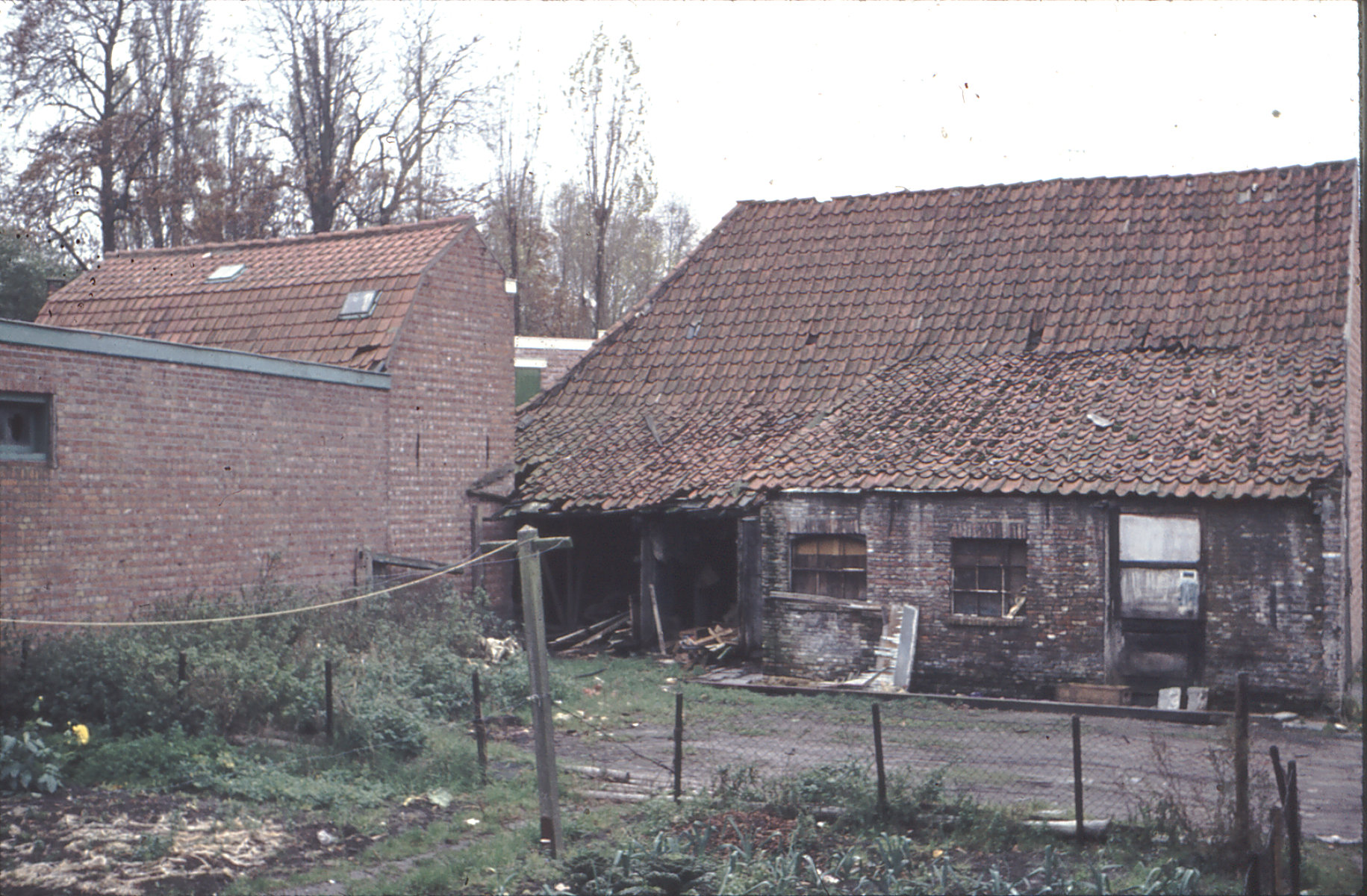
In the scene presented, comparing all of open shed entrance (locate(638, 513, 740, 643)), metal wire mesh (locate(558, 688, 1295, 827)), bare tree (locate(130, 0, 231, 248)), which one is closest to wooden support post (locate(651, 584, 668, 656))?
open shed entrance (locate(638, 513, 740, 643))

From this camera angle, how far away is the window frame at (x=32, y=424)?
41.7 feet

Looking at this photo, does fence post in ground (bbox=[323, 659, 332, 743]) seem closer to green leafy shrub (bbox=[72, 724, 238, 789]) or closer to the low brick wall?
green leafy shrub (bbox=[72, 724, 238, 789])

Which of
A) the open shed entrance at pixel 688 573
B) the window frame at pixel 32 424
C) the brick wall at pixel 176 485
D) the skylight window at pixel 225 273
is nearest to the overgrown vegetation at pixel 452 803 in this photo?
the brick wall at pixel 176 485

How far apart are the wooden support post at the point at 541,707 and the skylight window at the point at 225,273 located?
1461 centimetres

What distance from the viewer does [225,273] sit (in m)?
21.8

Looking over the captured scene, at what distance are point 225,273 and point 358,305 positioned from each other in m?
3.91

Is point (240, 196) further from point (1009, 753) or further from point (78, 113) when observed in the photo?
point (1009, 753)

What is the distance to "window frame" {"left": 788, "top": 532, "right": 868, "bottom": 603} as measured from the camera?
60.1 feet

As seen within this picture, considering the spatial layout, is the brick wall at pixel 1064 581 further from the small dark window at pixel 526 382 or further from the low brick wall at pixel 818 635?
the small dark window at pixel 526 382

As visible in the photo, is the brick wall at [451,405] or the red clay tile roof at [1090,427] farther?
the brick wall at [451,405]

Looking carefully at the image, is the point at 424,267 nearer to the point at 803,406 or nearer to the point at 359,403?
the point at 359,403

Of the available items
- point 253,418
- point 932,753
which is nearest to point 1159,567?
point 932,753

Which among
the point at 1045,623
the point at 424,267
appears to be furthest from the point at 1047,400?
the point at 424,267

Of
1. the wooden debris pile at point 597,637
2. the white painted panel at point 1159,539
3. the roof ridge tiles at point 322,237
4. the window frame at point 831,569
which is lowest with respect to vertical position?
the wooden debris pile at point 597,637
